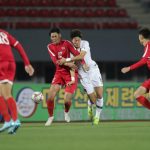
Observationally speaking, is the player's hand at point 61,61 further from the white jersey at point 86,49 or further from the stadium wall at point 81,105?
the stadium wall at point 81,105

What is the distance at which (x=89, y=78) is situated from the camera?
13188 millimetres

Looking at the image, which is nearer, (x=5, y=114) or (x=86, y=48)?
(x=5, y=114)

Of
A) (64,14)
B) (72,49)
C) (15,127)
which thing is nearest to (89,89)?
(72,49)

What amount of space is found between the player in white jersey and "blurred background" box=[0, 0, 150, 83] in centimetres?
968

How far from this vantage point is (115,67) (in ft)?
80.8

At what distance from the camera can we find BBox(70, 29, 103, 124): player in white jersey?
12672 mm

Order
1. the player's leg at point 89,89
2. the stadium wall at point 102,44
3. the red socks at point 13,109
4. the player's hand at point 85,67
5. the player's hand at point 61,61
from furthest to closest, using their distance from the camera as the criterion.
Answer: the stadium wall at point 102,44 → the player's leg at point 89,89 → the player's hand at point 85,67 → the player's hand at point 61,61 → the red socks at point 13,109

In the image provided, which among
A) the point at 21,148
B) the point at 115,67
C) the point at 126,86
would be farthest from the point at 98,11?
the point at 21,148

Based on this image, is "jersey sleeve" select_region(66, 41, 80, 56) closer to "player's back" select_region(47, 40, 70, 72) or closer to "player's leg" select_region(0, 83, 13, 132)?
"player's back" select_region(47, 40, 70, 72)

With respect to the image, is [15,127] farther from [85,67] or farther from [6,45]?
[85,67]

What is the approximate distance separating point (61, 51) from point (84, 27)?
35.8 ft

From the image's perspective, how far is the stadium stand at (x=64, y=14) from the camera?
76.3 feet

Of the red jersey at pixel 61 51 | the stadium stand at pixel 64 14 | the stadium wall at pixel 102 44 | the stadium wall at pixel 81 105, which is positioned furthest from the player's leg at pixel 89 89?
the stadium stand at pixel 64 14

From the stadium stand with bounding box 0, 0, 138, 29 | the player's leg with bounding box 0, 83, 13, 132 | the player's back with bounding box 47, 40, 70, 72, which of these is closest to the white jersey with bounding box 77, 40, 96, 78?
the player's back with bounding box 47, 40, 70, 72
